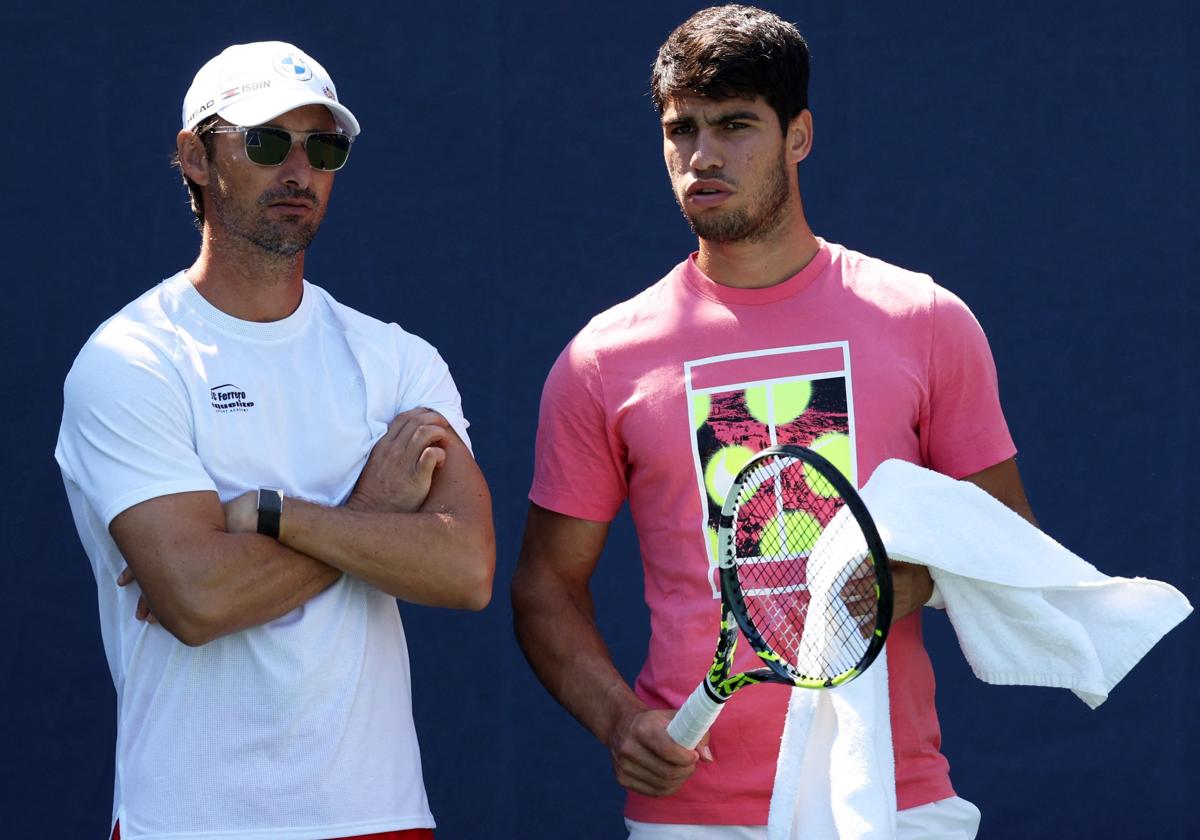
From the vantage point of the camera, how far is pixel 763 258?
3336 mm

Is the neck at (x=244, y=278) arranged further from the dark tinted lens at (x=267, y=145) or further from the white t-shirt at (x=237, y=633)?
the dark tinted lens at (x=267, y=145)

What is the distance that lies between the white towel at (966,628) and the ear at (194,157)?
51.9 inches

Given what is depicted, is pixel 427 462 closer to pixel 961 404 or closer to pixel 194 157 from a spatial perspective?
pixel 194 157

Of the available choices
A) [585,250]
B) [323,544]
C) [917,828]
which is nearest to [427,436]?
[323,544]

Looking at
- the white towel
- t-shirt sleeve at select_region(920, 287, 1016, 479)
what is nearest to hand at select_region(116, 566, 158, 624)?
the white towel

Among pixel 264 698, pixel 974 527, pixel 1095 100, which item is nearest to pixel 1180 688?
pixel 1095 100

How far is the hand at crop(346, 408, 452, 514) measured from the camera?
10.3ft

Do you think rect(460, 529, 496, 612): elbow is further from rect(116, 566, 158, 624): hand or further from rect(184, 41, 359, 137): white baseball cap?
rect(184, 41, 359, 137): white baseball cap

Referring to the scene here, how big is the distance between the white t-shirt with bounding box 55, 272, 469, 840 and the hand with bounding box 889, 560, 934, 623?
874mm

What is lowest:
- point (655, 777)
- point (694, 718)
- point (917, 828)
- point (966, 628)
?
point (917, 828)

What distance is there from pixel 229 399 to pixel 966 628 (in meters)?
1.30

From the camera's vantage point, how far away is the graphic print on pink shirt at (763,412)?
3166 mm

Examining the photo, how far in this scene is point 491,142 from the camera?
14.8 feet

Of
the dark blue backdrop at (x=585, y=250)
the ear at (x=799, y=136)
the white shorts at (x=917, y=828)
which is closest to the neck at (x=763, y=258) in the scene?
the ear at (x=799, y=136)
